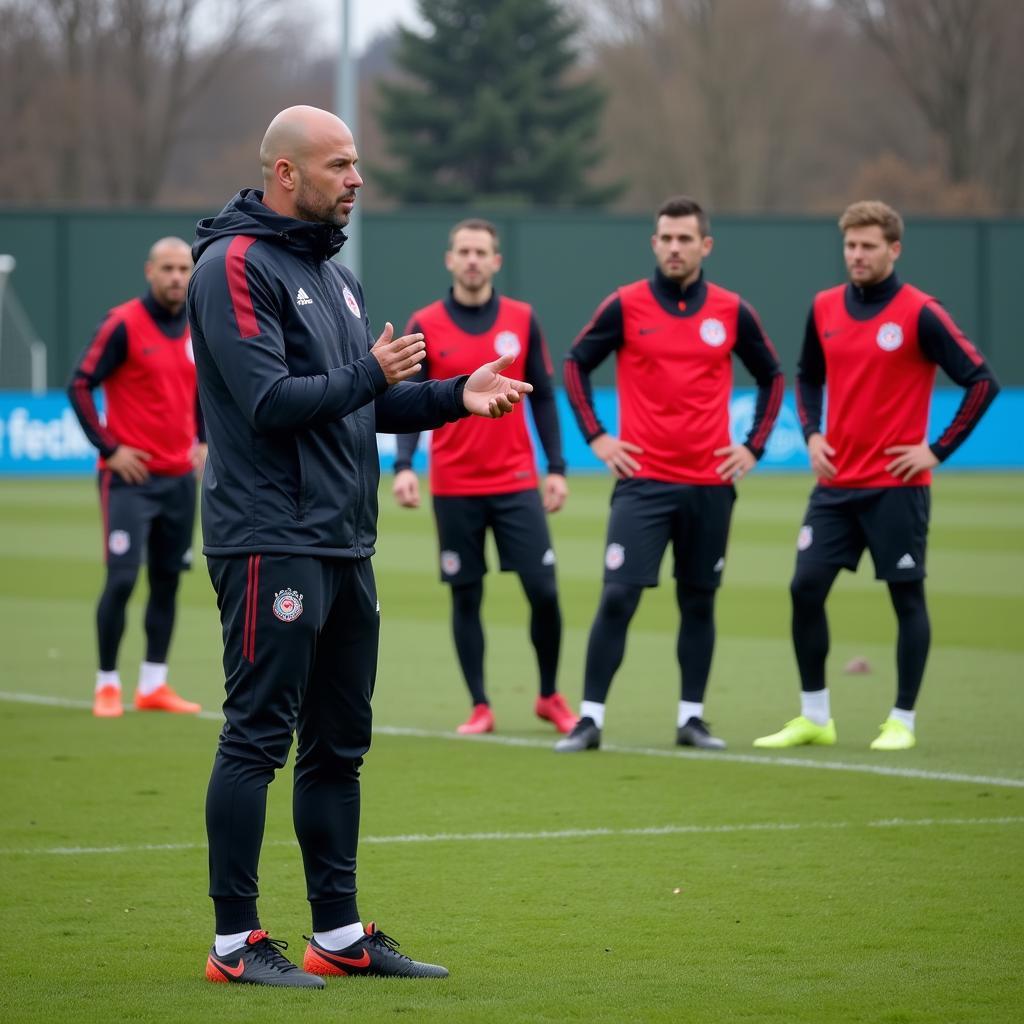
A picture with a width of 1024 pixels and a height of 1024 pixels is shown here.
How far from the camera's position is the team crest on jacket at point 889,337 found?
8.80m

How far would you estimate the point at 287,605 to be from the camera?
5.12m

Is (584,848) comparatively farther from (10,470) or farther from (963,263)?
(963,263)

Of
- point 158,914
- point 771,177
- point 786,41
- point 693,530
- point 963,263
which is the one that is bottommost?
point 158,914

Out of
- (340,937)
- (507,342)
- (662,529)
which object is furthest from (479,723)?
(340,937)

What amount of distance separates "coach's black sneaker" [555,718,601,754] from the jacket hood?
13.2ft

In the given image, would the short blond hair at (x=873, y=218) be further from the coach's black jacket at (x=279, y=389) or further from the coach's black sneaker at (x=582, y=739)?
the coach's black jacket at (x=279, y=389)

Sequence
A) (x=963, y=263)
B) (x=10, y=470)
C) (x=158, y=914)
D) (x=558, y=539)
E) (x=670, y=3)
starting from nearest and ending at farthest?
(x=158, y=914) < (x=558, y=539) < (x=10, y=470) < (x=963, y=263) < (x=670, y=3)

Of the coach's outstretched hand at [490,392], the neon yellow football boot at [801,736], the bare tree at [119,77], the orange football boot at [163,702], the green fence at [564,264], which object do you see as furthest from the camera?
the bare tree at [119,77]

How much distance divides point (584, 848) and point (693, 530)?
2.40 m

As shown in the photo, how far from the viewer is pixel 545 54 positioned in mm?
52750

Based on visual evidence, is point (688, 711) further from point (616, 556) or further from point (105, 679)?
point (105, 679)

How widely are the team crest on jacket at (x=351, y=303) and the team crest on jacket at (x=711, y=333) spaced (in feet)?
12.3

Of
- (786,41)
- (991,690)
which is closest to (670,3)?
(786,41)

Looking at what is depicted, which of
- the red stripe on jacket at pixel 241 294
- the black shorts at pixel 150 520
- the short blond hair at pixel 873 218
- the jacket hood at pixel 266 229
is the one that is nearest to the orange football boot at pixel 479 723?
the black shorts at pixel 150 520
